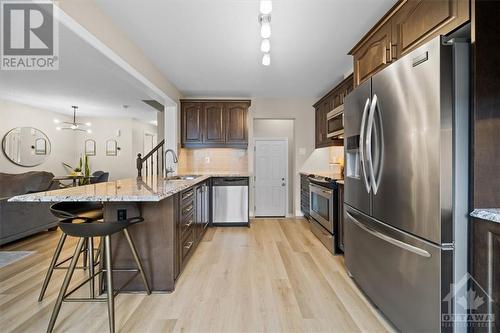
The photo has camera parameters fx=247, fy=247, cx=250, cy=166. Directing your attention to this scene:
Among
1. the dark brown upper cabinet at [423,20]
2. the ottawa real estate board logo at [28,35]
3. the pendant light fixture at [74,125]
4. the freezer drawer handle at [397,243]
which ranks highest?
the ottawa real estate board logo at [28,35]

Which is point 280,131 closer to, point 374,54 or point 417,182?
point 374,54

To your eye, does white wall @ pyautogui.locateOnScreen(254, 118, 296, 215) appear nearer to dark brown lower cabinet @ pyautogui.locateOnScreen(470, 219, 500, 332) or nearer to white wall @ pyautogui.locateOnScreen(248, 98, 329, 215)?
white wall @ pyautogui.locateOnScreen(248, 98, 329, 215)

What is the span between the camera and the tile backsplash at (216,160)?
17.4ft

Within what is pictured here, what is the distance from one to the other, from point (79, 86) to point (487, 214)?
5585 mm

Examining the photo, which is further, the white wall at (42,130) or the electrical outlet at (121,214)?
the white wall at (42,130)

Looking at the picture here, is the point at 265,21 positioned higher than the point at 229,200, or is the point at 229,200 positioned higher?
the point at 265,21

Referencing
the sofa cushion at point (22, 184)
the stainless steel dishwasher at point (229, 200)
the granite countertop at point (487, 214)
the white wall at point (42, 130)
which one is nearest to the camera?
the granite countertop at point (487, 214)

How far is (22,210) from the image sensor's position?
→ 11.4 feet

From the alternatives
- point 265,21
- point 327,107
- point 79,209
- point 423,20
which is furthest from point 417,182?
point 327,107

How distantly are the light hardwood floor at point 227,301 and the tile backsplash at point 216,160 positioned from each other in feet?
7.91

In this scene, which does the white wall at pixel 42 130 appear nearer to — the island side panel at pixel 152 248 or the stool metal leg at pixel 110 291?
the island side panel at pixel 152 248

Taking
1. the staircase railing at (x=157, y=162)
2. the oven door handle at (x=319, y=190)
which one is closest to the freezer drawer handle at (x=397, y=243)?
the oven door handle at (x=319, y=190)

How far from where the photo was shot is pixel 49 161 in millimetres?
6520

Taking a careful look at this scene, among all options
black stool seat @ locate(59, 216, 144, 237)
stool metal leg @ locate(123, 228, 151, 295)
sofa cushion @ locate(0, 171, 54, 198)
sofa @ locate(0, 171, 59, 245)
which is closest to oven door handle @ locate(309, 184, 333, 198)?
stool metal leg @ locate(123, 228, 151, 295)
